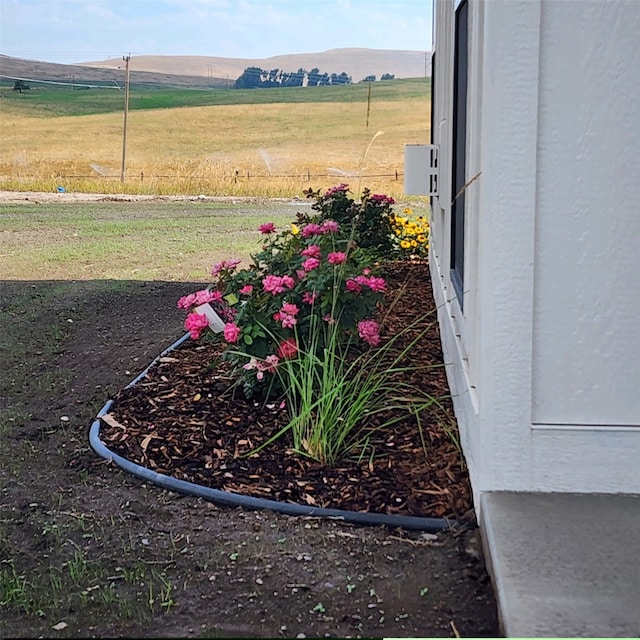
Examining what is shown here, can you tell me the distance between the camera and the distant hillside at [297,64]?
33031mm

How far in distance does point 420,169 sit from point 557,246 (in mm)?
2070

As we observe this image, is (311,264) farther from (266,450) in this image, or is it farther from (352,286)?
(266,450)

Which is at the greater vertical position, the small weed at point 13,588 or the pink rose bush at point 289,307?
the pink rose bush at point 289,307

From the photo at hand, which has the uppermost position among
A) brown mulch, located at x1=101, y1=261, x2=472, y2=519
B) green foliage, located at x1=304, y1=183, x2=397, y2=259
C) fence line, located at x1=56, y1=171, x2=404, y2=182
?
fence line, located at x1=56, y1=171, x2=404, y2=182

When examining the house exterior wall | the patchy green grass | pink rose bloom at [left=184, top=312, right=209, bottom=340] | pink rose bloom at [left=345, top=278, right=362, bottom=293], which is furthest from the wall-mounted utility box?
the patchy green grass

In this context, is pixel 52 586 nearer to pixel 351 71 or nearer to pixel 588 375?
pixel 588 375

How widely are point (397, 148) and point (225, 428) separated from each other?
25.4 m

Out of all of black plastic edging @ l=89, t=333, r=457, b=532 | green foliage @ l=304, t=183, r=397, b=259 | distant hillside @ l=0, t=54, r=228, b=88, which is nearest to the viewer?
black plastic edging @ l=89, t=333, r=457, b=532

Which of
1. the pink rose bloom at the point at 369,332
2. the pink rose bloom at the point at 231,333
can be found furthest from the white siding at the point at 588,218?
the pink rose bloom at the point at 231,333

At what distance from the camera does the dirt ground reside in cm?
190

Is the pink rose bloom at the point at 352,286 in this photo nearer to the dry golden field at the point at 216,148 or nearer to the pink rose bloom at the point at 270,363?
the pink rose bloom at the point at 270,363

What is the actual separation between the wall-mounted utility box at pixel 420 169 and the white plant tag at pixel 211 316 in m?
1.19

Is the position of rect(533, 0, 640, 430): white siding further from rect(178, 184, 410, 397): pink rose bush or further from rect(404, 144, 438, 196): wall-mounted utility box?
rect(404, 144, 438, 196): wall-mounted utility box

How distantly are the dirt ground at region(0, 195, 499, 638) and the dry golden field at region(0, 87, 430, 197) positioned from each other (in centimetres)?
1518
